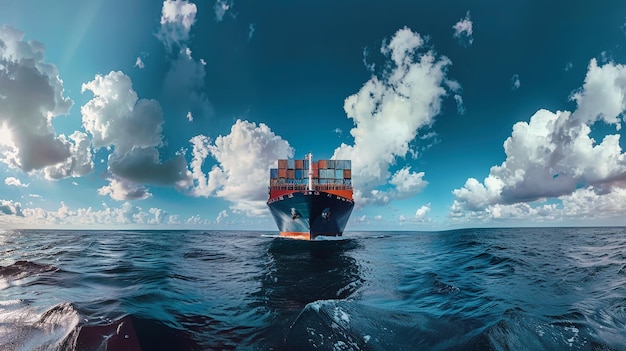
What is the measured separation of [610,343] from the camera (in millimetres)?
5738

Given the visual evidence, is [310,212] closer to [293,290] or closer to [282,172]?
[293,290]

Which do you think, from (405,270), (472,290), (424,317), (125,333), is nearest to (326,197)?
(405,270)

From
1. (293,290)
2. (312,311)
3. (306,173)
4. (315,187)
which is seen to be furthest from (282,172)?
(312,311)

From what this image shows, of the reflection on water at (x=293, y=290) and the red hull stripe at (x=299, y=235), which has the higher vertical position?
the red hull stripe at (x=299, y=235)

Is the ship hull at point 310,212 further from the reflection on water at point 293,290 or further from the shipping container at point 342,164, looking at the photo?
the shipping container at point 342,164

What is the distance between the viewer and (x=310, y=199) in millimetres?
36469

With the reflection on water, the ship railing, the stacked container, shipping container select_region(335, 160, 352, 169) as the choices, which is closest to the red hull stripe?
A: the ship railing

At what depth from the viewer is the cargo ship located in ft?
125

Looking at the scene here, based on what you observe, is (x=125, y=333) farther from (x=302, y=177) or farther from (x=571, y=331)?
(x=302, y=177)

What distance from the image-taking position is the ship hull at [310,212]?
37250 mm

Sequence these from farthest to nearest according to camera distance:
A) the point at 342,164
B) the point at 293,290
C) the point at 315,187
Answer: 1. the point at 342,164
2. the point at 315,187
3. the point at 293,290

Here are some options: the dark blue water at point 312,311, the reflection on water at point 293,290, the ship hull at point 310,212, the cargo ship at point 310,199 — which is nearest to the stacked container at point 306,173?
the cargo ship at point 310,199

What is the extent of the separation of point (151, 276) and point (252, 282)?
4.87m

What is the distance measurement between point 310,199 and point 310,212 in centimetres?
218
